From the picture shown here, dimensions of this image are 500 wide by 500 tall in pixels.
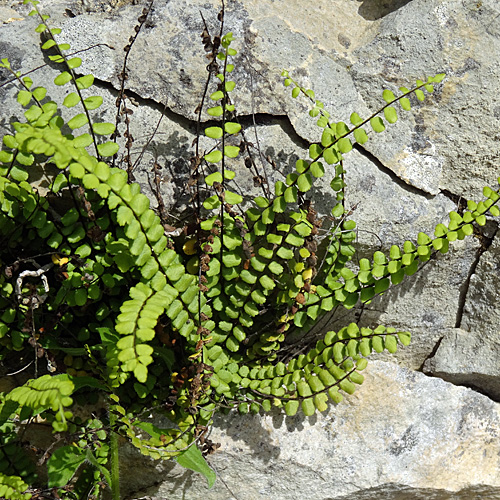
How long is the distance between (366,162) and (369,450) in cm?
160

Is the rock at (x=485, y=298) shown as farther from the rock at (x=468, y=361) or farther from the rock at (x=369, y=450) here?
the rock at (x=369, y=450)

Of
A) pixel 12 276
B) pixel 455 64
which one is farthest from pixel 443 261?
pixel 12 276

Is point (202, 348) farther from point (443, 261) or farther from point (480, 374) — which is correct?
point (480, 374)

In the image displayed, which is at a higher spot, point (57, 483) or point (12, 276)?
point (12, 276)

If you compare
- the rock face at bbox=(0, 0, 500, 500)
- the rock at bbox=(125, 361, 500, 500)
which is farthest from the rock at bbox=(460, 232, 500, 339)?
the rock at bbox=(125, 361, 500, 500)

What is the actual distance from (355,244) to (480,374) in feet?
3.92

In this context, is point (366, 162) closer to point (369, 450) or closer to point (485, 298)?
point (485, 298)

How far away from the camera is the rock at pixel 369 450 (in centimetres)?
311

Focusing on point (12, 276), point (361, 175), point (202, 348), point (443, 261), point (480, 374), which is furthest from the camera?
point (480, 374)

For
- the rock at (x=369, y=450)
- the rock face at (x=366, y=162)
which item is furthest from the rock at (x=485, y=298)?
the rock at (x=369, y=450)

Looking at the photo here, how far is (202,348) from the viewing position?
2.60 m

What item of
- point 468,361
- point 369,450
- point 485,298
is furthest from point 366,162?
point 369,450

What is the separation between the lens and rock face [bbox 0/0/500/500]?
9.55 ft

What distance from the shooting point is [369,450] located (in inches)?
127
